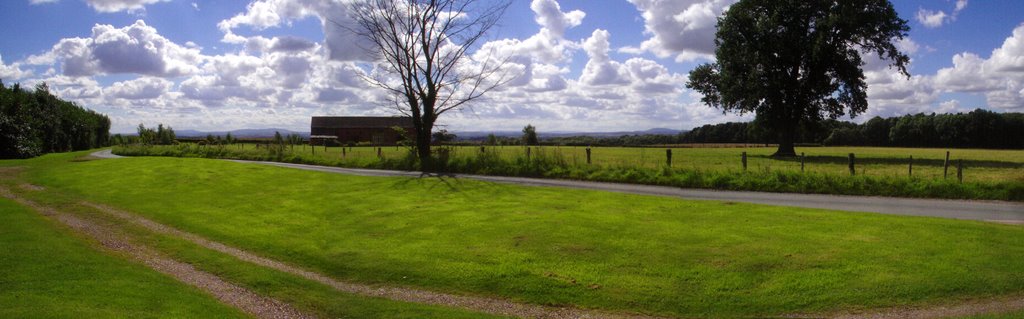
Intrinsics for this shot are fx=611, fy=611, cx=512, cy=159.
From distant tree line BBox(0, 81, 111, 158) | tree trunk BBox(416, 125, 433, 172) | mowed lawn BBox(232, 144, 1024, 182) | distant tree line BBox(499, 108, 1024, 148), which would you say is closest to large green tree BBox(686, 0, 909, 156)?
mowed lawn BBox(232, 144, 1024, 182)

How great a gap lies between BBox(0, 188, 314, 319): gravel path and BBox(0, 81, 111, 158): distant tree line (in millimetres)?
38578

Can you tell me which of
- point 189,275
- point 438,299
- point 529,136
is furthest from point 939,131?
point 189,275

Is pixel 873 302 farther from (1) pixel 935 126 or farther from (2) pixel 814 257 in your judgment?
(1) pixel 935 126

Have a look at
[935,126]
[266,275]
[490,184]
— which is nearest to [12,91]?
[490,184]

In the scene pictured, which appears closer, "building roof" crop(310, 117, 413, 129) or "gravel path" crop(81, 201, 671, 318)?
"gravel path" crop(81, 201, 671, 318)

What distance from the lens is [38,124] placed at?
51.4 metres

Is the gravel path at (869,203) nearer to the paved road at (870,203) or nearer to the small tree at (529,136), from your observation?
the paved road at (870,203)

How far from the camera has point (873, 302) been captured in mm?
8625

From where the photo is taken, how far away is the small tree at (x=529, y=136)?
80.4 m

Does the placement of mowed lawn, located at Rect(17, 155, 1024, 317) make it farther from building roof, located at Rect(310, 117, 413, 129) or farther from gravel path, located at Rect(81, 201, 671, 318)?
building roof, located at Rect(310, 117, 413, 129)

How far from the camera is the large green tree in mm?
43344

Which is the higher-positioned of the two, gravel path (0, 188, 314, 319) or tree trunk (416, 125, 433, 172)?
tree trunk (416, 125, 433, 172)

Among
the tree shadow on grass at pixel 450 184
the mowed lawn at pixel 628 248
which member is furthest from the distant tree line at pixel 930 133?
the mowed lawn at pixel 628 248

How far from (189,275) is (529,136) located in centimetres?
7160
